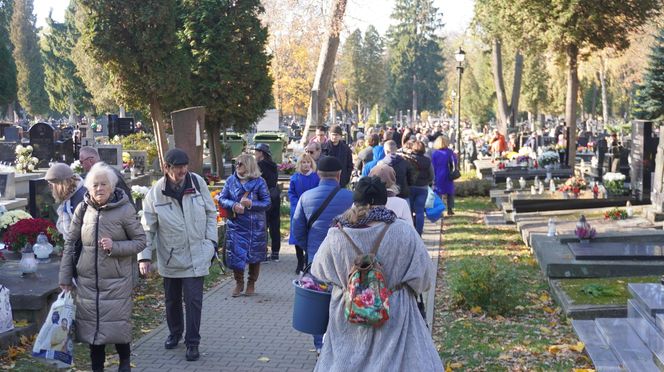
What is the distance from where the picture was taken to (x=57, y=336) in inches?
246

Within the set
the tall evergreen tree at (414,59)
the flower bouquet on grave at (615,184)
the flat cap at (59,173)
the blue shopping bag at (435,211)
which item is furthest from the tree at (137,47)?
the tall evergreen tree at (414,59)

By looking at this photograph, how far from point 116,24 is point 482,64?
60.6 m

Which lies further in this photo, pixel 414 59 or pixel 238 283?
pixel 414 59

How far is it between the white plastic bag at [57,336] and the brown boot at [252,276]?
13.6 feet

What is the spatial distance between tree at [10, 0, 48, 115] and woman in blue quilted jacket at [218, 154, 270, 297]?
277 ft

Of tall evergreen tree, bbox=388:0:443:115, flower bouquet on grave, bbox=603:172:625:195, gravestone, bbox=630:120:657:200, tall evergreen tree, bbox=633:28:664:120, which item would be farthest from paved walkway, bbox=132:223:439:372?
tall evergreen tree, bbox=388:0:443:115

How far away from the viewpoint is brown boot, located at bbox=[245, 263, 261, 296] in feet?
34.2

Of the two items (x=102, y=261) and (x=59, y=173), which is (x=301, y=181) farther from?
(x=102, y=261)

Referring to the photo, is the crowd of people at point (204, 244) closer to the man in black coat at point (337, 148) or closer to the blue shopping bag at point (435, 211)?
the blue shopping bag at point (435, 211)

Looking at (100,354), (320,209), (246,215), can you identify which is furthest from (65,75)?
(100,354)

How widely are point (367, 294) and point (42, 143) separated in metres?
21.7

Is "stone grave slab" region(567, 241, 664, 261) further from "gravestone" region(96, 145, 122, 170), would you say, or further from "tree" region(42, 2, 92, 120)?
"tree" region(42, 2, 92, 120)

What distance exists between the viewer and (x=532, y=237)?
13.4m

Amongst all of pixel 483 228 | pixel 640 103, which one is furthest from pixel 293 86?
pixel 483 228
